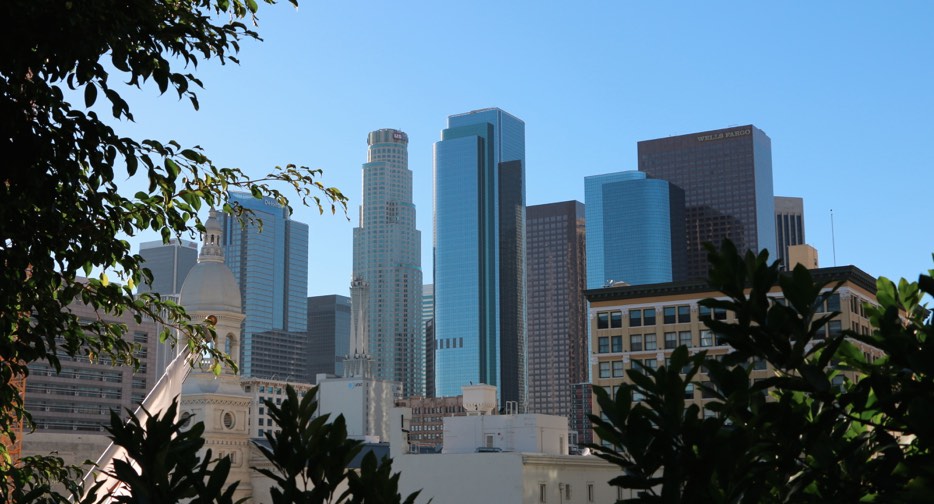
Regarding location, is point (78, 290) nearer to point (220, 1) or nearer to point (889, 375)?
point (220, 1)

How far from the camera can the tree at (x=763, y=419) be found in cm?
583

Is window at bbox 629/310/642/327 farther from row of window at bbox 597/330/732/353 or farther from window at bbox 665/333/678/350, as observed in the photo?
window at bbox 665/333/678/350

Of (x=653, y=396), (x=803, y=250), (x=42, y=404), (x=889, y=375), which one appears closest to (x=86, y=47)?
(x=653, y=396)

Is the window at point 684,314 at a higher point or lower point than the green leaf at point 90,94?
higher

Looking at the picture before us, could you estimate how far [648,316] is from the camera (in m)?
104

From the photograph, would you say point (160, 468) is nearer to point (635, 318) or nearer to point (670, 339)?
point (670, 339)

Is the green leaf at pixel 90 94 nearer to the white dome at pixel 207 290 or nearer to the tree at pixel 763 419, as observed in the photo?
the tree at pixel 763 419

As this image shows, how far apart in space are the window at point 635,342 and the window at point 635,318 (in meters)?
1.02

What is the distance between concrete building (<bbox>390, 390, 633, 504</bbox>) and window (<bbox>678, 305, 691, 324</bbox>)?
69.4ft

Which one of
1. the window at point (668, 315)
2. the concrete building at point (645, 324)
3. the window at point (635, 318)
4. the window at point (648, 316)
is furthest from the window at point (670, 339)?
the window at point (635, 318)

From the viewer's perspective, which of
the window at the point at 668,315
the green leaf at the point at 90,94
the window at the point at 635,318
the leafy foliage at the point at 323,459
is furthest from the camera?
the window at the point at 635,318

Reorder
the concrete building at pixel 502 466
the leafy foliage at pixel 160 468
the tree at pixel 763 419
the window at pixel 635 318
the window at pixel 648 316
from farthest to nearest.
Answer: the window at pixel 635 318 → the window at pixel 648 316 → the concrete building at pixel 502 466 → the leafy foliage at pixel 160 468 → the tree at pixel 763 419

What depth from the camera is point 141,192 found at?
40.6 feet

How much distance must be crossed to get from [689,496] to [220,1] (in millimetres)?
9081
